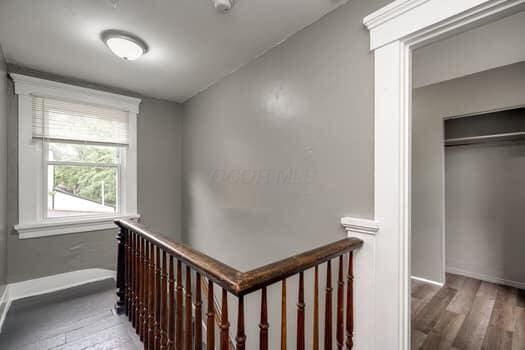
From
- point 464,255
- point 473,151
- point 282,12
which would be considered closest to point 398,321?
point 282,12

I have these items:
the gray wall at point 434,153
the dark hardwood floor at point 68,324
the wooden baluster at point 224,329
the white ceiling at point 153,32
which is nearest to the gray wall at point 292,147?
the white ceiling at point 153,32

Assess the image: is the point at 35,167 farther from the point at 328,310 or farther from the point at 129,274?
the point at 328,310

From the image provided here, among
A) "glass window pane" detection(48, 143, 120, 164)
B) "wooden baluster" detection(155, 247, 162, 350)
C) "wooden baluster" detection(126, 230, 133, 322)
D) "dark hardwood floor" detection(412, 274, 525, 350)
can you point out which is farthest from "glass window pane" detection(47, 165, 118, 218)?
"dark hardwood floor" detection(412, 274, 525, 350)

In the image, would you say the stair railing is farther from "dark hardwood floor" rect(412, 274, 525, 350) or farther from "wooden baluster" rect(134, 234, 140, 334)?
"dark hardwood floor" rect(412, 274, 525, 350)

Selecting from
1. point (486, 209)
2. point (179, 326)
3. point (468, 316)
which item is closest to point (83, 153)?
point (179, 326)

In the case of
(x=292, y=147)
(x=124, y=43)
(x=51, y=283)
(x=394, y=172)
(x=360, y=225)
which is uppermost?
(x=124, y=43)

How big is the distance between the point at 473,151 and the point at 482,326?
6.92 feet

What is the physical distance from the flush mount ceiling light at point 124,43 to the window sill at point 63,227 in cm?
193

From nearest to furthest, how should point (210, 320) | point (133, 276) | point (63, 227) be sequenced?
point (210, 320), point (133, 276), point (63, 227)

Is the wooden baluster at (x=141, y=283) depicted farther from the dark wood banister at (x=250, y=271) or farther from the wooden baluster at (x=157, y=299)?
the dark wood banister at (x=250, y=271)

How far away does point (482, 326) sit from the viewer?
2.04m

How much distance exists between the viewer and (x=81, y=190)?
277 cm

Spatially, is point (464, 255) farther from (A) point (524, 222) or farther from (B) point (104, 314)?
(B) point (104, 314)

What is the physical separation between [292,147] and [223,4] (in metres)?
1.02
